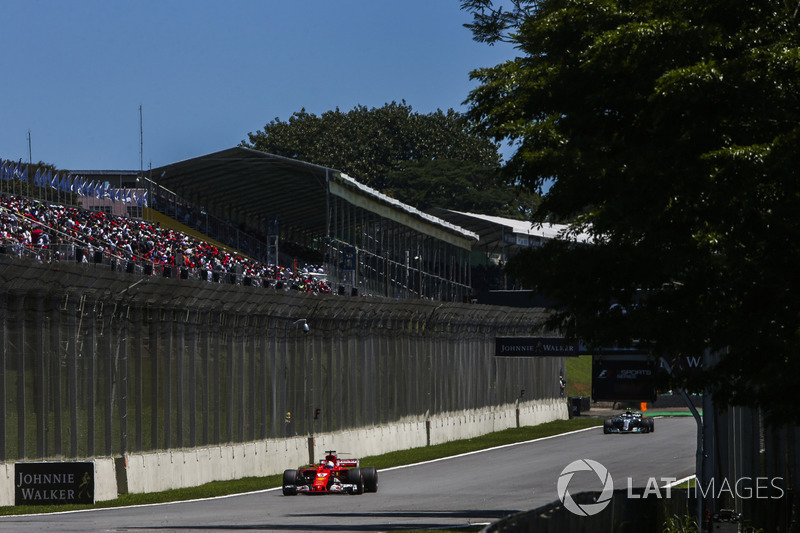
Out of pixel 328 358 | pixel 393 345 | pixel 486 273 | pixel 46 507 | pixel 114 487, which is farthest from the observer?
pixel 486 273

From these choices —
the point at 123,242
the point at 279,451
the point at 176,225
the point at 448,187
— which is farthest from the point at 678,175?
the point at 448,187

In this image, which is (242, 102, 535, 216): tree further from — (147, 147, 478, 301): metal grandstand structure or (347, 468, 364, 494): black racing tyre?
(347, 468, 364, 494): black racing tyre

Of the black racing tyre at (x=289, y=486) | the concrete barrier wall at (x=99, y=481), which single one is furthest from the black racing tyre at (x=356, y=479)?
the concrete barrier wall at (x=99, y=481)

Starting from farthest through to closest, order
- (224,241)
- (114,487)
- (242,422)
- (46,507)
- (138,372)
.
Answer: (224,241) → (242,422) → (138,372) → (114,487) → (46,507)

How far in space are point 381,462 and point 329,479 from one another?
52.7 ft

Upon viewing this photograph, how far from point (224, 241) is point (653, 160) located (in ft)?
151

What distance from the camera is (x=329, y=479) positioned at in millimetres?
34812

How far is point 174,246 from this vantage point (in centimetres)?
5312

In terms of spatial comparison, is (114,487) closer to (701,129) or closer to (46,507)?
(46,507)

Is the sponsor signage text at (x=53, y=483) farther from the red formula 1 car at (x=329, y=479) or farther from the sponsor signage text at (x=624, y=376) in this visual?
the sponsor signage text at (x=624, y=376)

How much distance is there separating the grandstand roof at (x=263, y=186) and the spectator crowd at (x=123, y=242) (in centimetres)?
394

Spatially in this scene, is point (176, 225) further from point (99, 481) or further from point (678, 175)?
point (678, 175)

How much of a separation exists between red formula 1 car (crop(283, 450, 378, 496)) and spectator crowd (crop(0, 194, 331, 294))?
Answer: 7.58 meters

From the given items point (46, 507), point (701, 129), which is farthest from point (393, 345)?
point (701, 129)
